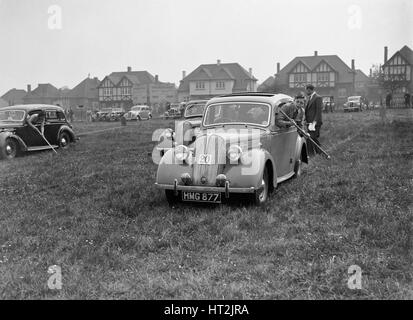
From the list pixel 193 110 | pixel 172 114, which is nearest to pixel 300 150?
pixel 193 110

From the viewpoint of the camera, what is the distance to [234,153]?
232 inches

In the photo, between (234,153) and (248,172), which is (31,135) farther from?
(248,172)

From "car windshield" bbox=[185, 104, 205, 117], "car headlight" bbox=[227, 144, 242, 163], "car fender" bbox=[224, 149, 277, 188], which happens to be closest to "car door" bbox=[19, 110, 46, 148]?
"car windshield" bbox=[185, 104, 205, 117]

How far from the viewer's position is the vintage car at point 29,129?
12.7m

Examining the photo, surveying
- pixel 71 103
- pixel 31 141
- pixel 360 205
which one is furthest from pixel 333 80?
pixel 360 205

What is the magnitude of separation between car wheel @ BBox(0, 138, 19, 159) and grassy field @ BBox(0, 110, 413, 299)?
473 centimetres

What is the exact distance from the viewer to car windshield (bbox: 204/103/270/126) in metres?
7.04

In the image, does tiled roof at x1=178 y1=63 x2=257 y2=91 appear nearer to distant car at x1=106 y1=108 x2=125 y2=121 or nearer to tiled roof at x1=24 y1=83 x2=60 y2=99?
tiled roof at x1=24 y1=83 x2=60 y2=99

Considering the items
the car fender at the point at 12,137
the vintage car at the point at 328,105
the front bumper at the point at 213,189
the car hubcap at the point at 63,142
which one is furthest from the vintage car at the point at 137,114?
the front bumper at the point at 213,189

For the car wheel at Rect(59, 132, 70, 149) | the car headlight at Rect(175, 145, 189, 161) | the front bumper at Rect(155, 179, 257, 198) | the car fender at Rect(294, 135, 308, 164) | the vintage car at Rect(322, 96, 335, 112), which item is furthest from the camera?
the vintage car at Rect(322, 96, 335, 112)

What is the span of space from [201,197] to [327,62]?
223 feet

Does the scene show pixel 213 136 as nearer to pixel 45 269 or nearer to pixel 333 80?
pixel 45 269

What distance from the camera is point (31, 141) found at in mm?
13398
